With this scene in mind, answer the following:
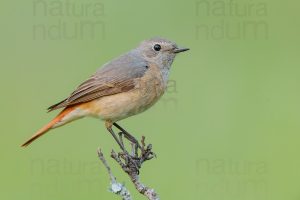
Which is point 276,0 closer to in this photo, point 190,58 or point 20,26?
point 190,58

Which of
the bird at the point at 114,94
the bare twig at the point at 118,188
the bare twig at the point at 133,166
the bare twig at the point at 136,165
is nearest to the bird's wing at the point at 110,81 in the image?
the bird at the point at 114,94

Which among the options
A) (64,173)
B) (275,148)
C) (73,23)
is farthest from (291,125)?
(73,23)

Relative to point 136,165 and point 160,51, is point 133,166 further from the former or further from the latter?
point 160,51

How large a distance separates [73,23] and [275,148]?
4569 millimetres

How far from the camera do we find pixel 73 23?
13664mm

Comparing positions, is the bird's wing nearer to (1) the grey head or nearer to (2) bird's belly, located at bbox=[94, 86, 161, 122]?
(2) bird's belly, located at bbox=[94, 86, 161, 122]

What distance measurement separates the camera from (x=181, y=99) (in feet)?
38.2

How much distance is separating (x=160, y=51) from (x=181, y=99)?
2.96 meters

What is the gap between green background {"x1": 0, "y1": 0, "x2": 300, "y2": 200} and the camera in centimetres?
969

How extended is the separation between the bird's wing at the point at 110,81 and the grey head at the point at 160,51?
27 centimetres

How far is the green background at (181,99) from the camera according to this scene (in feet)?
31.8

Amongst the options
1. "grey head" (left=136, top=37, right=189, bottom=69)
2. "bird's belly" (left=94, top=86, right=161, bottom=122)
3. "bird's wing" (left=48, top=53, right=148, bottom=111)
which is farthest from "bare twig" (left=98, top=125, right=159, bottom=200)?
"grey head" (left=136, top=37, right=189, bottom=69)

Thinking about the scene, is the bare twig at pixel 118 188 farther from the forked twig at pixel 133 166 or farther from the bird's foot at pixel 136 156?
the bird's foot at pixel 136 156

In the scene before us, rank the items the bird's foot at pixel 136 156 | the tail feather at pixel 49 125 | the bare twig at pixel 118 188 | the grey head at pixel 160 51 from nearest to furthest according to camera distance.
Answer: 1. the bare twig at pixel 118 188
2. the bird's foot at pixel 136 156
3. the tail feather at pixel 49 125
4. the grey head at pixel 160 51
